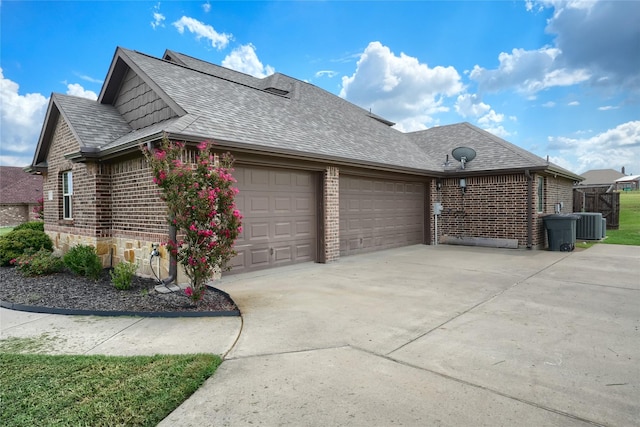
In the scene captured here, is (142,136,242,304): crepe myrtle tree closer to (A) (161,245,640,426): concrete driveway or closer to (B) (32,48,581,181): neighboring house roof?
(A) (161,245,640,426): concrete driveway

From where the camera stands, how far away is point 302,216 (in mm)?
9508

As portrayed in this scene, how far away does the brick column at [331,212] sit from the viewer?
383 inches

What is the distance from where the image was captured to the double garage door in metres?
8.22

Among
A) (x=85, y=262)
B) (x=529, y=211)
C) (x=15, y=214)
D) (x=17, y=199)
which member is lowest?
(x=85, y=262)

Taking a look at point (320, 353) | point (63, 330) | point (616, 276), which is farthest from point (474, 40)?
point (63, 330)

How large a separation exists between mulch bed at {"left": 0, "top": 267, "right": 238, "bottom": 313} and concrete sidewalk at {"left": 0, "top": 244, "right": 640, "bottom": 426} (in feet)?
1.37

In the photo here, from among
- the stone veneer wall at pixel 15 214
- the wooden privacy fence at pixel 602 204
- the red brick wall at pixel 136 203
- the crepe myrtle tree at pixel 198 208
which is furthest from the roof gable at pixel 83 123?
the stone veneer wall at pixel 15 214

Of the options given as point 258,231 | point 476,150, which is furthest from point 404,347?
point 476,150

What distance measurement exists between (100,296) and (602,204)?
76.3ft

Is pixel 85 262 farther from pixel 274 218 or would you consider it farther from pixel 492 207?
pixel 492 207

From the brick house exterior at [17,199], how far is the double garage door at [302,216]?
31.3m

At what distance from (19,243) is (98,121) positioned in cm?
435

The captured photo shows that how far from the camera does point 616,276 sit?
7766 millimetres

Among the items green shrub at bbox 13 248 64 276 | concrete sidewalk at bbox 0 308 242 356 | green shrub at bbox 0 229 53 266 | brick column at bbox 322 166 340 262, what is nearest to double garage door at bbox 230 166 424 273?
brick column at bbox 322 166 340 262
